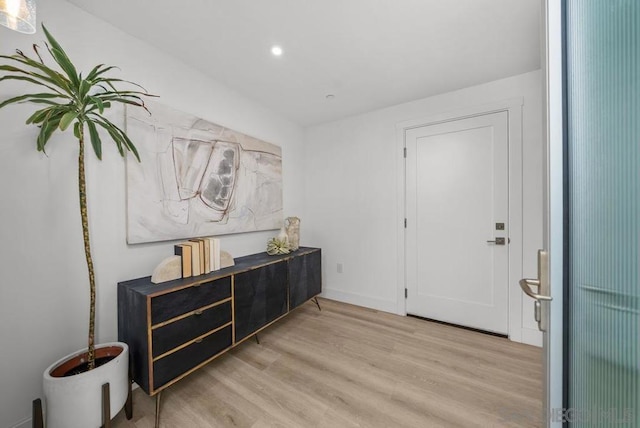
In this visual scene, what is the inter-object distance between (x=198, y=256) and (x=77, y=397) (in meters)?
0.88

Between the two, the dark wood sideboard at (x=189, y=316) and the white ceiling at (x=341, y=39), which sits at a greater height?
the white ceiling at (x=341, y=39)

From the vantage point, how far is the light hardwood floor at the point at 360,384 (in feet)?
4.66

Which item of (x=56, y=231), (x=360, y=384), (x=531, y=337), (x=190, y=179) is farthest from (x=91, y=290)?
(x=531, y=337)

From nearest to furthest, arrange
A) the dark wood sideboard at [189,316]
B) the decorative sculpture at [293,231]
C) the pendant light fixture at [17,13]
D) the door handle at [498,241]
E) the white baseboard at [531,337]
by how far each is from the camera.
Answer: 1. the pendant light fixture at [17,13]
2. the dark wood sideboard at [189,316]
3. the white baseboard at [531,337]
4. the door handle at [498,241]
5. the decorative sculpture at [293,231]

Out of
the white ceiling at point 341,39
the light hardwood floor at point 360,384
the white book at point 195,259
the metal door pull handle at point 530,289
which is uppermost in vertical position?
the white ceiling at point 341,39

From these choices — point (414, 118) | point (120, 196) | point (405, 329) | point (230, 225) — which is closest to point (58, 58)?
point (120, 196)

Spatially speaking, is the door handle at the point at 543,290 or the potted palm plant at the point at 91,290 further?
the potted palm plant at the point at 91,290

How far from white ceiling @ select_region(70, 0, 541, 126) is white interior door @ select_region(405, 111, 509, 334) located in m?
0.55

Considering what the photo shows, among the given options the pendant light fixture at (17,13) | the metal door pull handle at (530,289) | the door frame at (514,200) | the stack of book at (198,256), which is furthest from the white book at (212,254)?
the door frame at (514,200)

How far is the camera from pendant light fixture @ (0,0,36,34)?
786 mm

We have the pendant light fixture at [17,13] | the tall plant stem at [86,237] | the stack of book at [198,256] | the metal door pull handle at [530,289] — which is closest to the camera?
the metal door pull handle at [530,289]

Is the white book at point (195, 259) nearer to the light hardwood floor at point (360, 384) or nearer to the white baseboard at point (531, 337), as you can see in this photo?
the light hardwood floor at point (360, 384)

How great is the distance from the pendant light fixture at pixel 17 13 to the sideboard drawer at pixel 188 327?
1453mm

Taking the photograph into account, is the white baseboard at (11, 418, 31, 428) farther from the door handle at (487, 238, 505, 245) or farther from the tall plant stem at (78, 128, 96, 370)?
the door handle at (487, 238, 505, 245)
